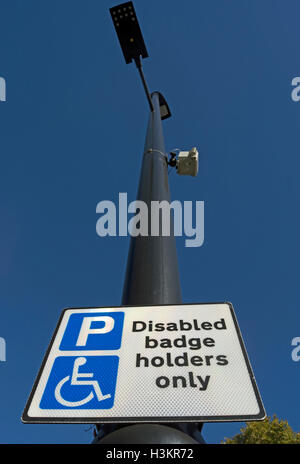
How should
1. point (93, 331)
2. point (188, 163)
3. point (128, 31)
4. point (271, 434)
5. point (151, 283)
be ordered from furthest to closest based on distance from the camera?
point (271, 434), point (188, 163), point (128, 31), point (151, 283), point (93, 331)

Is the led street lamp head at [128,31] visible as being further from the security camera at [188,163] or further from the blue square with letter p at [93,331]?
the blue square with letter p at [93,331]

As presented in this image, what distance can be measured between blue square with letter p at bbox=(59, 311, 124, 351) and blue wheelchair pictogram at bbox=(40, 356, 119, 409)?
0.08m

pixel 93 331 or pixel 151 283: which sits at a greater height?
pixel 151 283

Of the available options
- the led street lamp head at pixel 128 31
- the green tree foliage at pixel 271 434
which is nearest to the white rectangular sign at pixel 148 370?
the led street lamp head at pixel 128 31

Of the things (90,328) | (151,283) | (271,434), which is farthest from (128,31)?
(271,434)

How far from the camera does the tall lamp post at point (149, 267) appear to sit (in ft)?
4.20

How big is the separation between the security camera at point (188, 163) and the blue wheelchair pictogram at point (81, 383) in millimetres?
3864

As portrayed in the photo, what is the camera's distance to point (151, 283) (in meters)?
2.13

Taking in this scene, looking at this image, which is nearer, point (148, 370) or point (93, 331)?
point (148, 370)

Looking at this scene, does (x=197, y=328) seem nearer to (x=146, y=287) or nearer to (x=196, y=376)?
(x=196, y=376)

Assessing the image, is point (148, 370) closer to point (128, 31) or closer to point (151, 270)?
point (151, 270)

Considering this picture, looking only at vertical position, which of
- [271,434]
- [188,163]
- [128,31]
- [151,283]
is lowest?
[271,434]

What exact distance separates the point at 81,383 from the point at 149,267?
A: 3.01 feet

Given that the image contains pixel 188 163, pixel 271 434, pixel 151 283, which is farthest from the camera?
pixel 271 434
